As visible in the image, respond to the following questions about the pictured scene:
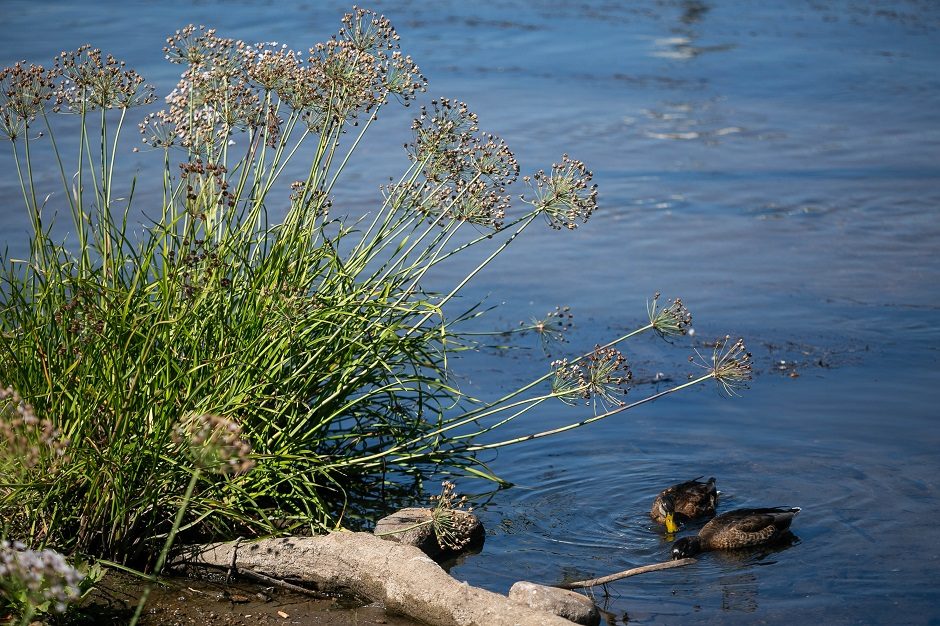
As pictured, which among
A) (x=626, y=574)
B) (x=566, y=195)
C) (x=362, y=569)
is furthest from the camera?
(x=566, y=195)

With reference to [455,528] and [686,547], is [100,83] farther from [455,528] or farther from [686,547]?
[686,547]

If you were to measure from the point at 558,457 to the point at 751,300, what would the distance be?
324 cm

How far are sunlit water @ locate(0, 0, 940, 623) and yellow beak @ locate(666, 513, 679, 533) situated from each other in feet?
0.33

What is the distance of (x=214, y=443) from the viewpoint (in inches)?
159

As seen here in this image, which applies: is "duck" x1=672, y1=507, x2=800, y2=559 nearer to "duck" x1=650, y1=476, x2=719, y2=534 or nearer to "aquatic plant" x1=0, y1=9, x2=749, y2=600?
"duck" x1=650, y1=476, x2=719, y2=534

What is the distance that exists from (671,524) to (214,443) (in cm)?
246

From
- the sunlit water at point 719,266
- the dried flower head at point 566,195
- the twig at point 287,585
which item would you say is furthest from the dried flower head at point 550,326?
the twig at point 287,585

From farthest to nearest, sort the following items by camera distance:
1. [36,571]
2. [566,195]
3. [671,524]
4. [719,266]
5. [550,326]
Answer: [719,266] < [671,524] < [550,326] < [566,195] < [36,571]

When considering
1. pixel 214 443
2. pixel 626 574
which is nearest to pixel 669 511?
pixel 626 574

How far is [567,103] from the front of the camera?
15.5 m

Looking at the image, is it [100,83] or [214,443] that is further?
[100,83]

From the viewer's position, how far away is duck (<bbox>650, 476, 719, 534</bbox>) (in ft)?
18.6

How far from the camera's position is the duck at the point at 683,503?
18.6ft

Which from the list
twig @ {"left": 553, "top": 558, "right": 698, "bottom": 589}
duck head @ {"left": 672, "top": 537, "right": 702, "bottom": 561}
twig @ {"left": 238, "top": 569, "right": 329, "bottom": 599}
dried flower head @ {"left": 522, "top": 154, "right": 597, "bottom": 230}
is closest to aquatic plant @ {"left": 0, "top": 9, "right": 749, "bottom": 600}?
dried flower head @ {"left": 522, "top": 154, "right": 597, "bottom": 230}
